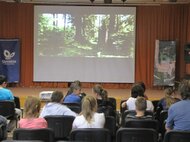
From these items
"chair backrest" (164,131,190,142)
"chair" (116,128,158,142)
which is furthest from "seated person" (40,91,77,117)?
"chair backrest" (164,131,190,142)

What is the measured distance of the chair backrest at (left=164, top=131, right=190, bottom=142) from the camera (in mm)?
3387

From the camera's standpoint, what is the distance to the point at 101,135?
3443mm

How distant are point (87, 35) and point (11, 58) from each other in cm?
254

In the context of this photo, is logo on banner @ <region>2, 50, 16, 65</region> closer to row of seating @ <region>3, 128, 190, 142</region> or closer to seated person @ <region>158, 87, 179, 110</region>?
seated person @ <region>158, 87, 179, 110</region>

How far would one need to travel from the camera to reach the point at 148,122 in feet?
13.4

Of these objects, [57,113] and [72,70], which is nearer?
[57,113]

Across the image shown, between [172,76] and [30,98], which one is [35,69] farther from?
[30,98]

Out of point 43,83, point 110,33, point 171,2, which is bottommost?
point 43,83

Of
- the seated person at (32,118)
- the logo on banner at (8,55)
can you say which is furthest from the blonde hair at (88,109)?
the logo on banner at (8,55)

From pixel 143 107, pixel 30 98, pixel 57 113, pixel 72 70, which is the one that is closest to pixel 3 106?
pixel 57 113

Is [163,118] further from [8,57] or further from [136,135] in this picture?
[8,57]

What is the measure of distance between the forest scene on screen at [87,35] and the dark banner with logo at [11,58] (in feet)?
2.60

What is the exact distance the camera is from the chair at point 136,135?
11.4 ft

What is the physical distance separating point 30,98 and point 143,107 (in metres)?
1.21
